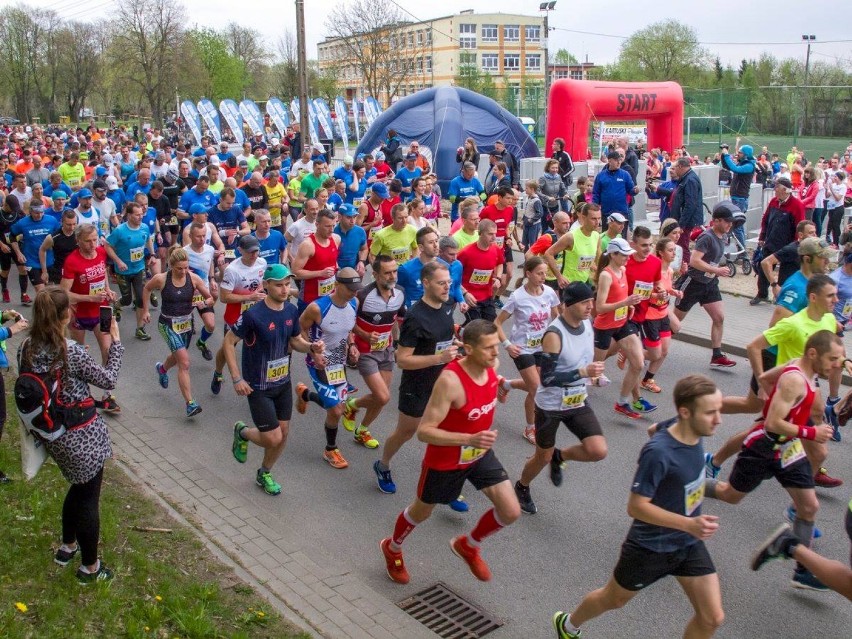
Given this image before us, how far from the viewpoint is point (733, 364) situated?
10359 mm

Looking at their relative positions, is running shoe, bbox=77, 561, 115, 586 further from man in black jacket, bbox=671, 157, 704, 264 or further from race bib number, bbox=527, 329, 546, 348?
man in black jacket, bbox=671, 157, 704, 264

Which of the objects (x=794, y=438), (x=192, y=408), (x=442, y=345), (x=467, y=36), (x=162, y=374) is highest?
(x=467, y=36)

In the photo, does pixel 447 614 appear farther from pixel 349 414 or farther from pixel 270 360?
pixel 349 414

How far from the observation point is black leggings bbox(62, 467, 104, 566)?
17.3 ft

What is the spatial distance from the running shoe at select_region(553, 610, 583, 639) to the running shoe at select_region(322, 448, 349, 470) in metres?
3.11

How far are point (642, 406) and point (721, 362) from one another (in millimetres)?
2054

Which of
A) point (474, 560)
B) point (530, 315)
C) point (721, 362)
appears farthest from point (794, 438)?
point (721, 362)

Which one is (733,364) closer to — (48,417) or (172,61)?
A: (48,417)

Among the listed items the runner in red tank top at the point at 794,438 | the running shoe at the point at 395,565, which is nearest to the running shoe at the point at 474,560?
the running shoe at the point at 395,565

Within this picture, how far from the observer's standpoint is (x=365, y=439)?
323 inches

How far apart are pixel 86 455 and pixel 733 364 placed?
7.54m

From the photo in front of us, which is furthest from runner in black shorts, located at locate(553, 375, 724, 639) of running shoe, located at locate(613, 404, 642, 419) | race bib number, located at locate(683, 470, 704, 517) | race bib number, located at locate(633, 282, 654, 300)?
race bib number, located at locate(633, 282, 654, 300)

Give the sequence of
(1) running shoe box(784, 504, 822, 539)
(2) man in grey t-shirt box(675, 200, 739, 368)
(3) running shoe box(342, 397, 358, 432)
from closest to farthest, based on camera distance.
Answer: (1) running shoe box(784, 504, 822, 539)
(3) running shoe box(342, 397, 358, 432)
(2) man in grey t-shirt box(675, 200, 739, 368)

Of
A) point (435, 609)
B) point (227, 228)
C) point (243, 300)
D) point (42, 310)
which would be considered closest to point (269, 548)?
point (435, 609)
